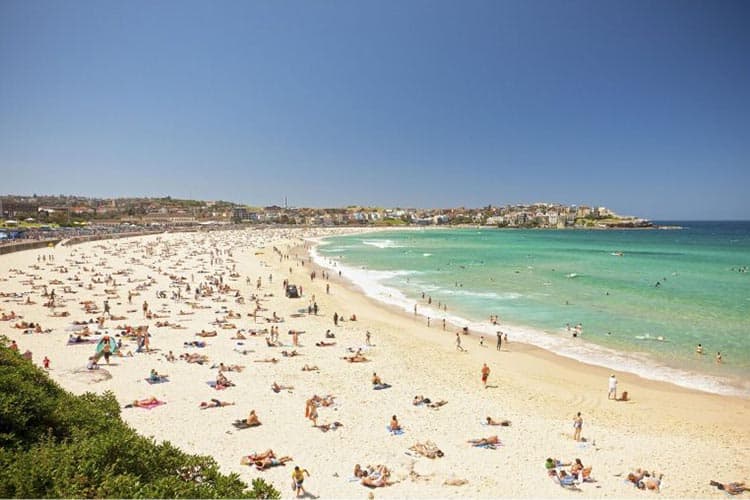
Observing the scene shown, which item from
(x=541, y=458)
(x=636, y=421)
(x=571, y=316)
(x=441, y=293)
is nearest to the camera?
(x=541, y=458)

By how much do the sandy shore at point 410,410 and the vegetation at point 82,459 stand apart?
2945mm

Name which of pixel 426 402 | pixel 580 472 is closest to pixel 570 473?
pixel 580 472

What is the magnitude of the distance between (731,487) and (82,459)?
10.4m

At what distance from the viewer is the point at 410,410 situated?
36.7ft

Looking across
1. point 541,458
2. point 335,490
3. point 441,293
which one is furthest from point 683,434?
point 441,293

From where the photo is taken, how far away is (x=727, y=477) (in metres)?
8.29

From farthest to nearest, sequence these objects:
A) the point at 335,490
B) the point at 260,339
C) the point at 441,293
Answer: the point at 441,293 → the point at 260,339 → the point at 335,490

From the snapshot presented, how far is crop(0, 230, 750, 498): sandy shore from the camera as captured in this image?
27.4 feet

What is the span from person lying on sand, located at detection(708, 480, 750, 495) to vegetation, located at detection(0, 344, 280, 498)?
815 centimetres

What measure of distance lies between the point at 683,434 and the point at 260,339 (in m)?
14.3

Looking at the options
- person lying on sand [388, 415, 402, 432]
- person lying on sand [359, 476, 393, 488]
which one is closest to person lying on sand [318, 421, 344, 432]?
person lying on sand [388, 415, 402, 432]

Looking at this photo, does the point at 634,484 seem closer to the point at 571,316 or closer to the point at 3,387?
the point at 3,387

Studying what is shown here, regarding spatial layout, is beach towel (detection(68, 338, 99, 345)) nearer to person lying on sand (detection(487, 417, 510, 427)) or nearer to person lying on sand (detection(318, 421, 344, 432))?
person lying on sand (detection(318, 421, 344, 432))

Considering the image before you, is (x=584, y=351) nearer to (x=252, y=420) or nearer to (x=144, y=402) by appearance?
(x=252, y=420)
